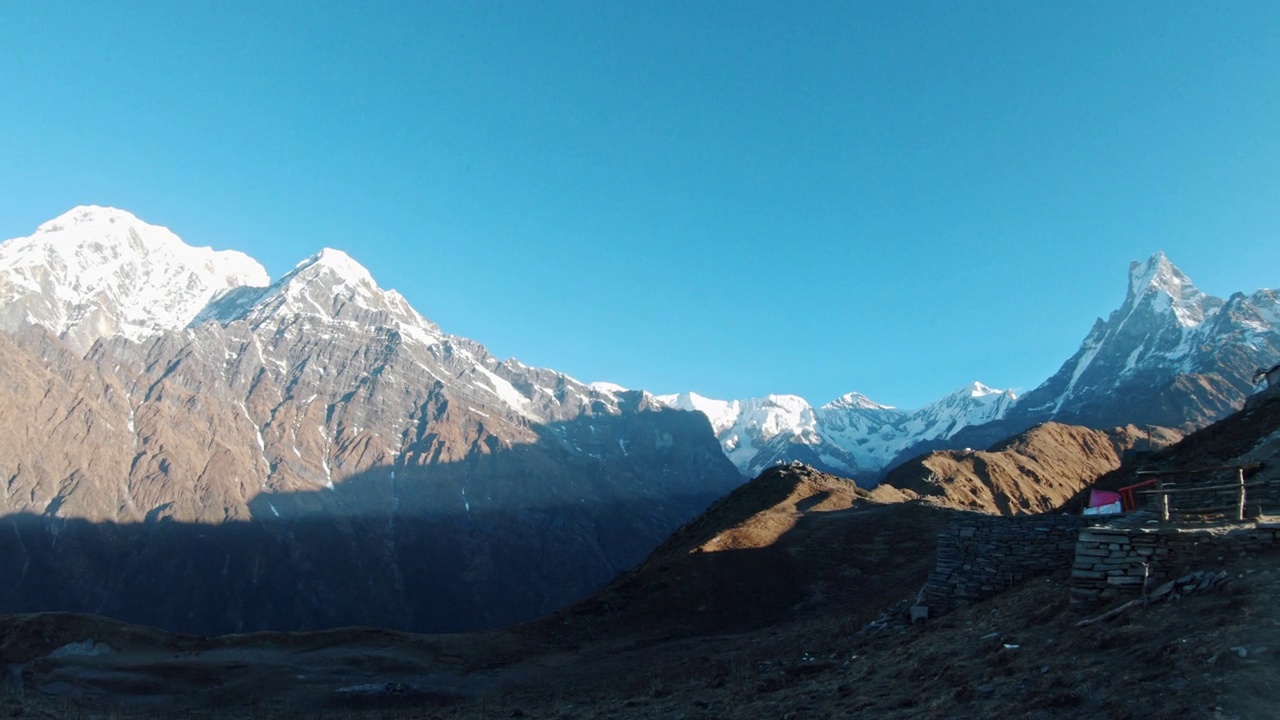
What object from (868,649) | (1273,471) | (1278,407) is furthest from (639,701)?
(1278,407)

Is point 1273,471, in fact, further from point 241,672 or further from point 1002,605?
point 241,672

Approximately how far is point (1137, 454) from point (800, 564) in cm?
2535

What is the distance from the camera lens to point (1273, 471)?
76.7 ft

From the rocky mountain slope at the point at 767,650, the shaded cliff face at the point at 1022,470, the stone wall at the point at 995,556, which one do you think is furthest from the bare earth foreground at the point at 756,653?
the shaded cliff face at the point at 1022,470

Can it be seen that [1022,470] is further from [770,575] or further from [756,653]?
[756,653]

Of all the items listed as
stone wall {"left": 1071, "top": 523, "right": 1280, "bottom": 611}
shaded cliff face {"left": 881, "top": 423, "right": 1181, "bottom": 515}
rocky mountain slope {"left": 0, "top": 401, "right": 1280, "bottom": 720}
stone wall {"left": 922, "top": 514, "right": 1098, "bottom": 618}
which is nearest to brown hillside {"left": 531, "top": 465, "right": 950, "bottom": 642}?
rocky mountain slope {"left": 0, "top": 401, "right": 1280, "bottom": 720}

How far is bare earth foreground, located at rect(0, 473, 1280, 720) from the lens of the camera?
12.4 meters

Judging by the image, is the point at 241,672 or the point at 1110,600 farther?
the point at 241,672

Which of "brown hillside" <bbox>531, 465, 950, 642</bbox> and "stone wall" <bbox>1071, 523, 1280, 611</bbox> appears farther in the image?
"brown hillside" <bbox>531, 465, 950, 642</bbox>

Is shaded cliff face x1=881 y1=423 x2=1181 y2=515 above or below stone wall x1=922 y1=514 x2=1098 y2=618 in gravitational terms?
above

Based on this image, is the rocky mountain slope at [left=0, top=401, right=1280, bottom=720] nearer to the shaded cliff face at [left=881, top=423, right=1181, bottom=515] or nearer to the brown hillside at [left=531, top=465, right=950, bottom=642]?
the brown hillside at [left=531, top=465, right=950, bottom=642]

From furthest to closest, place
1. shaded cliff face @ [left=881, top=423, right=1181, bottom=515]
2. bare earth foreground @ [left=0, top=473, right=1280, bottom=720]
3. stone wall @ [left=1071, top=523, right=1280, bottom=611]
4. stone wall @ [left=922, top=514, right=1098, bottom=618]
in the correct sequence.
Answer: shaded cliff face @ [left=881, top=423, right=1181, bottom=515] < stone wall @ [left=922, top=514, right=1098, bottom=618] < stone wall @ [left=1071, top=523, right=1280, bottom=611] < bare earth foreground @ [left=0, top=473, right=1280, bottom=720]

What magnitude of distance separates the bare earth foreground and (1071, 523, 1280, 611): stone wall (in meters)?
0.44

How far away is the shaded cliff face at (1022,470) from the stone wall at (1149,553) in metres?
61.0
